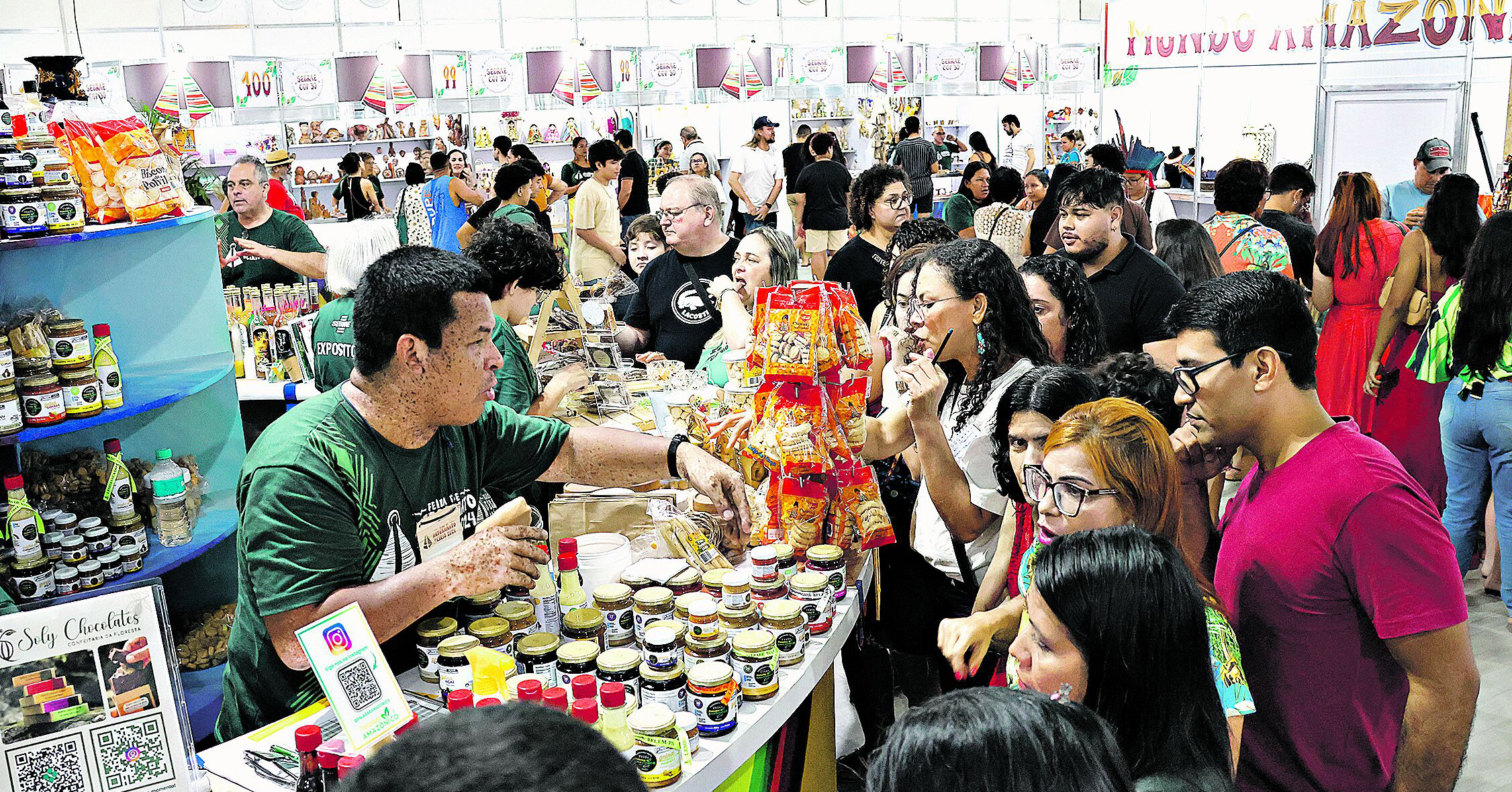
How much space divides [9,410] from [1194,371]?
3.21 m

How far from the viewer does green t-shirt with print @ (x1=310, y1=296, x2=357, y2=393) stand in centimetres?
421

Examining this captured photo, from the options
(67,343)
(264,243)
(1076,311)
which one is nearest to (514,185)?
(264,243)

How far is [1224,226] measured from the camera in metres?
5.44

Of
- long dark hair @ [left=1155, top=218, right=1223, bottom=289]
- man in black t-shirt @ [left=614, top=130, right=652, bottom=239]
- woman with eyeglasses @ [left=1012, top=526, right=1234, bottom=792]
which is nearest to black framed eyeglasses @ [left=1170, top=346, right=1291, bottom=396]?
woman with eyeglasses @ [left=1012, top=526, right=1234, bottom=792]

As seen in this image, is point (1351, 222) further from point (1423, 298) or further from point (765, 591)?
point (765, 591)

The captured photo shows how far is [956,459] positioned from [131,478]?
2800 mm

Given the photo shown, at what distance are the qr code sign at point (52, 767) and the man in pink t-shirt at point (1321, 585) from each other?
204cm

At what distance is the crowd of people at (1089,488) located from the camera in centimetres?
153

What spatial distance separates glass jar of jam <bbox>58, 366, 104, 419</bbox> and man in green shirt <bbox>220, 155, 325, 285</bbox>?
2.70 metres

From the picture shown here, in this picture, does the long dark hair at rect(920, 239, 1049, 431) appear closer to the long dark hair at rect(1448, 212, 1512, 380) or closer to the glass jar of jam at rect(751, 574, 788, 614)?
the glass jar of jam at rect(751, 574, 788, 614)

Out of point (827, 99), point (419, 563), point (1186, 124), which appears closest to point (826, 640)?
point (419, 563)

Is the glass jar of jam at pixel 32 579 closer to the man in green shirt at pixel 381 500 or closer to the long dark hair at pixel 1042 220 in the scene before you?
the man in green shirt at pixel 381 500

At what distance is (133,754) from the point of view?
1.85 metres

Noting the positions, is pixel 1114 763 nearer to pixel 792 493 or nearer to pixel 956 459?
pixel 792 493
